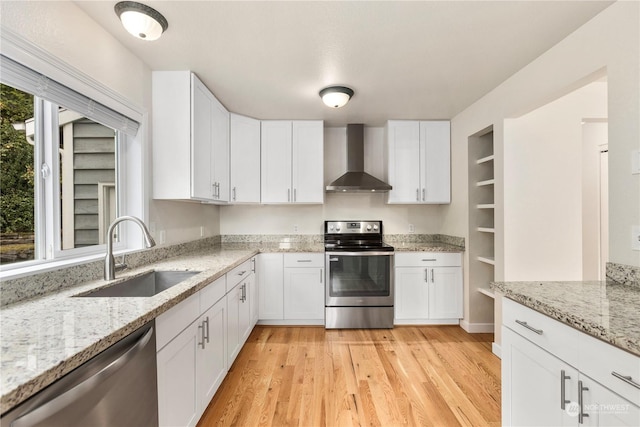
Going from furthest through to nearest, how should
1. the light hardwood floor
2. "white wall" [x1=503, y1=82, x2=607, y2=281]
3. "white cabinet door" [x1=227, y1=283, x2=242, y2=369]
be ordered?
"white wall" [x1=503, y1=82, x2=607, y2=281] → "white cabinet door" [x1=227, y1=283, x2=242, y2=369] → the light hardwood floor

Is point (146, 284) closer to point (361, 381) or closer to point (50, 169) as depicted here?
point (50, 169)

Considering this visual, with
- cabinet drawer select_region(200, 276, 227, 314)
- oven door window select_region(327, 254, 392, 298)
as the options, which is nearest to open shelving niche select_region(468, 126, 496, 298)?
oven door window select_region(327, 254, 392, 298)

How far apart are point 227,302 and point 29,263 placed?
1.11 metres

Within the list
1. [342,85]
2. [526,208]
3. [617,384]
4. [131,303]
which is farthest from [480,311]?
[131,303]

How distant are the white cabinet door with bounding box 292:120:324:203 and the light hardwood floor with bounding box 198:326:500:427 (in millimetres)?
1538

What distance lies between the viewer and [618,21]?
60.1 inches

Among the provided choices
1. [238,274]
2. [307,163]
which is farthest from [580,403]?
[307,163]

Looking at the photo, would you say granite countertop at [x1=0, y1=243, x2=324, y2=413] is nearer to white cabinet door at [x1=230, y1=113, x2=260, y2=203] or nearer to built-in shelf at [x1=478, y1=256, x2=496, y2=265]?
white cabinet door at [x1=230, y1=113, x2=260, y2=203]

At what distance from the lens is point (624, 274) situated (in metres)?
1.47

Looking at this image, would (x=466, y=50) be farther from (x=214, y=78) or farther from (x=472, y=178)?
(x=214, y=78)

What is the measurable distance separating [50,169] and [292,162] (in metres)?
2.27

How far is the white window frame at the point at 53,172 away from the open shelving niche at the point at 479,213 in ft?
9.91

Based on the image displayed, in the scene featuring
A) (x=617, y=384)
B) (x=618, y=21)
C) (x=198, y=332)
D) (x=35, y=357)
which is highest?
(x=618, y=21)

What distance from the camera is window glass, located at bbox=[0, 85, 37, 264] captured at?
133cm
